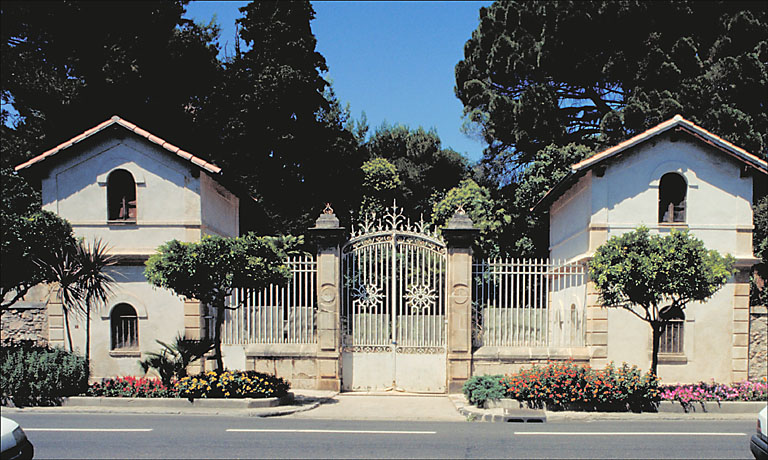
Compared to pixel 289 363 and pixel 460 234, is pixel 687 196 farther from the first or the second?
pixel 289 363

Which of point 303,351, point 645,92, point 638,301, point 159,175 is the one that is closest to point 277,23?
point 159,175

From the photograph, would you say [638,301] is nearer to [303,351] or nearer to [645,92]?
[303,351]

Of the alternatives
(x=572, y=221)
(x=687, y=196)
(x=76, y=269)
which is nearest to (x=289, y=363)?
(x=76, y=269)

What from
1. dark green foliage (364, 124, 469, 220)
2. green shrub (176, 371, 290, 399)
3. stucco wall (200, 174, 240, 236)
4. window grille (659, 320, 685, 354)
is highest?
dark green foliage (364, 124, 469, 220)

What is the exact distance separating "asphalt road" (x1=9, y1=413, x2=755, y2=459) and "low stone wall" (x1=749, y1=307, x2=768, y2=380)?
17.5 feet

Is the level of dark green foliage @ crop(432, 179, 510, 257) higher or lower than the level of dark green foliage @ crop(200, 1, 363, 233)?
lower

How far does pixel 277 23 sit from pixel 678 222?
19.7 meters

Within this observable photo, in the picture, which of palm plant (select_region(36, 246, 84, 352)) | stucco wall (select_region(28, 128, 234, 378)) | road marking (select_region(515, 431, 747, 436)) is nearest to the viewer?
road marking (select_region(515, 431, 747, 436))

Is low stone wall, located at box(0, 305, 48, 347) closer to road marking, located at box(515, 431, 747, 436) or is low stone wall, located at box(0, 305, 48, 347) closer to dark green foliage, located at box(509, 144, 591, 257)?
road marking, located at box(515, 431, 747, 436)

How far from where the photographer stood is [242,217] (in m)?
23.4

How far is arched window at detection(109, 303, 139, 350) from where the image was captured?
15625mm

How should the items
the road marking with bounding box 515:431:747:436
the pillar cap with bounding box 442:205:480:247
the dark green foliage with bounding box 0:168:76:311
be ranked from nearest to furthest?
the road marking with bounding box 515:431:747:436 → the dark green foliage with bounding box 0:168:76:311 → the pillar cap with bounding box 442:205:480:247

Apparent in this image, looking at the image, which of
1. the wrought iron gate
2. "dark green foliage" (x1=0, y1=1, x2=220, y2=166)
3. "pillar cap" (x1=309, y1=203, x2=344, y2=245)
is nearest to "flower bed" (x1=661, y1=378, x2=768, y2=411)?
the wrought iron gate

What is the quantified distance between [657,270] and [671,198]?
4546 mm
